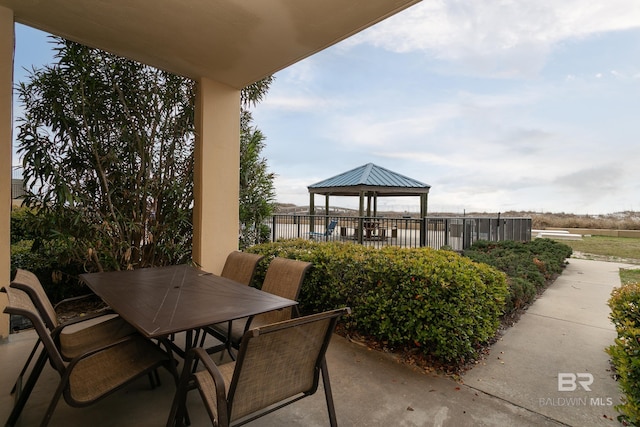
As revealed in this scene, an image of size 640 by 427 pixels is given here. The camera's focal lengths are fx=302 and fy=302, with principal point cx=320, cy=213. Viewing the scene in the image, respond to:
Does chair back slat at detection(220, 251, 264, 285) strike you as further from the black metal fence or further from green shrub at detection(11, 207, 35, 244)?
the black metal fence

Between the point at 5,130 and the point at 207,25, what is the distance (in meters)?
1.98

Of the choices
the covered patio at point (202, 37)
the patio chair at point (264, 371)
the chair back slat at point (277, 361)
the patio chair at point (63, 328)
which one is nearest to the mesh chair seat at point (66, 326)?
Answer: the patio chair at point (63, 328)

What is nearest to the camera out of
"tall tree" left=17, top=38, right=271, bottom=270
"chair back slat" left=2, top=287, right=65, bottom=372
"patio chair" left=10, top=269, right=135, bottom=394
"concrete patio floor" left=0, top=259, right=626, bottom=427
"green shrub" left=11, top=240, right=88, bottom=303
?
"chair back slat" left=2, top=287, right=65, bottom=372

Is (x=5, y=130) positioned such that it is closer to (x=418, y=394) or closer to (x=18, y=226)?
(x=18, y=226)

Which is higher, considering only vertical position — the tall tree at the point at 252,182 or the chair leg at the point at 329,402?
the tall tree at the point at 252,182

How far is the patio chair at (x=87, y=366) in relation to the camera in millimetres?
1299

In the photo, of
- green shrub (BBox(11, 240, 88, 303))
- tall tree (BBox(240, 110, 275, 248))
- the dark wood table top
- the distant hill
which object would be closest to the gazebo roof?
the distant hill

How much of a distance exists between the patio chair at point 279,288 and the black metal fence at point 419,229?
134 inches

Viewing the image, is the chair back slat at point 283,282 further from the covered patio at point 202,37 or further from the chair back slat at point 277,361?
the covered patio at point 202,37

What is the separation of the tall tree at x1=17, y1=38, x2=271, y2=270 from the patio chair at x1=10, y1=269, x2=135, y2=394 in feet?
4.78

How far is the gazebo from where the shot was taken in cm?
922

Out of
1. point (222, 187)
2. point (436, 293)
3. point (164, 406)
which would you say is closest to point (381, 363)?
point (436, 293)

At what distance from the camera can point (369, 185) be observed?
30.0 ft

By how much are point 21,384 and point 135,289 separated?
895 mm
